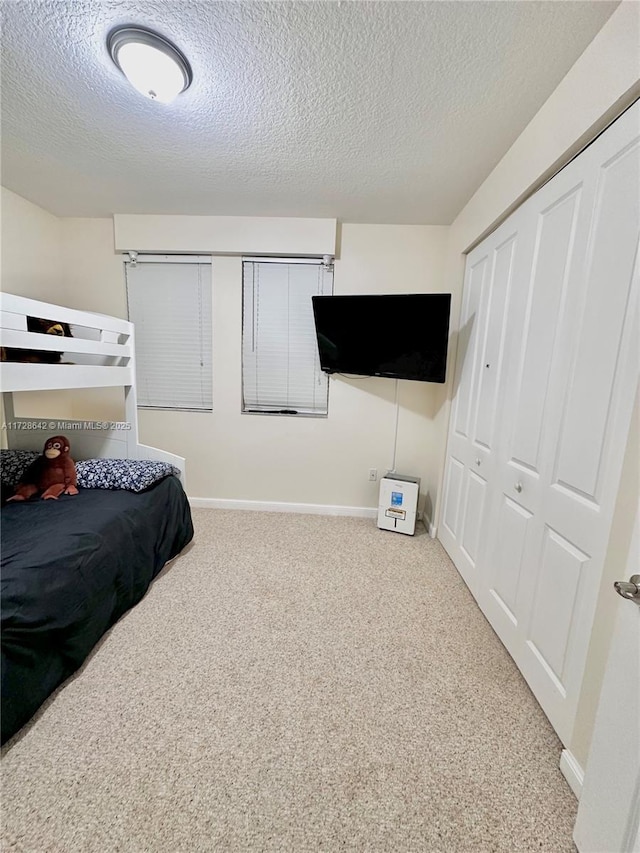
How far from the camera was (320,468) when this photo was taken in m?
2.99

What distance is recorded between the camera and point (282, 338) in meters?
2.84

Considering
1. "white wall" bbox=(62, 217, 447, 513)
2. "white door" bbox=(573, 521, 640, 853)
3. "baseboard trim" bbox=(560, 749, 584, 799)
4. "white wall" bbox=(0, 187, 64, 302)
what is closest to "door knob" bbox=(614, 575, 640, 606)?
"white door" bbox=(573, 521, 640, 853)

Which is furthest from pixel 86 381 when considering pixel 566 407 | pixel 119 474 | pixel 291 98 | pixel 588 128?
pixel 588 128

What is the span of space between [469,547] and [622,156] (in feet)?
→ 6.41

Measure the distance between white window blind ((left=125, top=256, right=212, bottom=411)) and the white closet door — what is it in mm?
2143

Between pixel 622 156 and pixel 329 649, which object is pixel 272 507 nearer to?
pixel 329 649

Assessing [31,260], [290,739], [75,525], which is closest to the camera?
[290,739]

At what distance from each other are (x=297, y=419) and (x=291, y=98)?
6.80ft

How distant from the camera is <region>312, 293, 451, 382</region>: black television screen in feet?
7.27

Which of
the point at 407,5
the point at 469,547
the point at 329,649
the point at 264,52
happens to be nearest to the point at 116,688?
the point at 329,649

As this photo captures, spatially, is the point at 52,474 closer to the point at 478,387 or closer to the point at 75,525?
the point at 75,525

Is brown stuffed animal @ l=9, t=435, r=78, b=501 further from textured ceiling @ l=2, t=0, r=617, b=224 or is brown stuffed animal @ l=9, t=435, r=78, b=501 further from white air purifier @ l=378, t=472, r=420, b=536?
white air purifier @ l=378, t=472, r=420, b=536

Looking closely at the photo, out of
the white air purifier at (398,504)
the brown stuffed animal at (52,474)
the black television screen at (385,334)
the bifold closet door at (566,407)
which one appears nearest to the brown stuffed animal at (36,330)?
the brown stuffed animal at (52,474)

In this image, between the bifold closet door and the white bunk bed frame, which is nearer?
the bifold closet door
